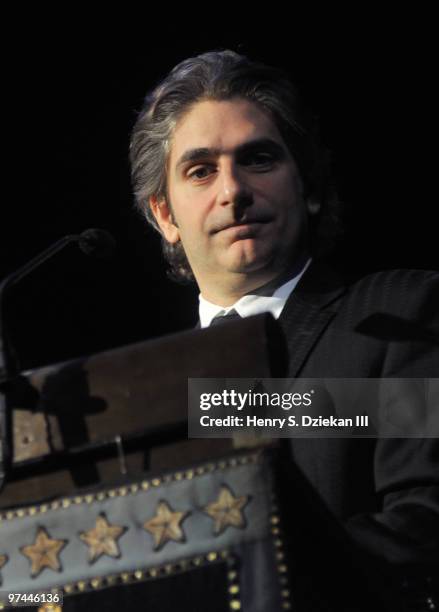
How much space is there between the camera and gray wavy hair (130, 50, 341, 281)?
2428 mm

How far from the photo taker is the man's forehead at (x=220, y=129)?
88.0 inches

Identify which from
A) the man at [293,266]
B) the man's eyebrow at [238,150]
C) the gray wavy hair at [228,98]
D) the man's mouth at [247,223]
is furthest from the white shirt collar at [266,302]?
the gray wavy hair at [228,98]

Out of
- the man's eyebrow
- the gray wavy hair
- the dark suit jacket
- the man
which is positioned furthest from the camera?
the gray wavy hair

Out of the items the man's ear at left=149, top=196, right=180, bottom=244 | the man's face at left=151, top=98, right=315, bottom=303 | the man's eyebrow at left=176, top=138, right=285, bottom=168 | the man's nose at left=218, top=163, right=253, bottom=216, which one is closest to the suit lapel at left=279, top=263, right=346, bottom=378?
the man's face at left=151, top=98, right=315, bottom=303

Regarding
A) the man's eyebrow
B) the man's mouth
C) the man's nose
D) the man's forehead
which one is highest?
the man's forehead

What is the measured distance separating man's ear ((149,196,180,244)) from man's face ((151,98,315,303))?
0.21 metres

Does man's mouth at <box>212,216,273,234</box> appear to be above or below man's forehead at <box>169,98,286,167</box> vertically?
below

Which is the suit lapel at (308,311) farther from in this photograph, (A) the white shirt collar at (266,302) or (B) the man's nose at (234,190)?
(B) the man's nose at (234,190)

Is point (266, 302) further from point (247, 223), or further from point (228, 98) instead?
point (228, 98)

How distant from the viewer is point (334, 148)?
318 cm

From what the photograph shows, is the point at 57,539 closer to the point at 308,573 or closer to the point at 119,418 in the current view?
the point at 119,418

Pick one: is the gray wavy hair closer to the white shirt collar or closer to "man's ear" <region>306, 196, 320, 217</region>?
"man's ear" <region>306, 196, 320, 217</region>

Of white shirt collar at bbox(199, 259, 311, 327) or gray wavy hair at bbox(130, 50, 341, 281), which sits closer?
white shirt collar at bbox(199, 259, 311, 327)

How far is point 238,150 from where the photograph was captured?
221 centimetres
